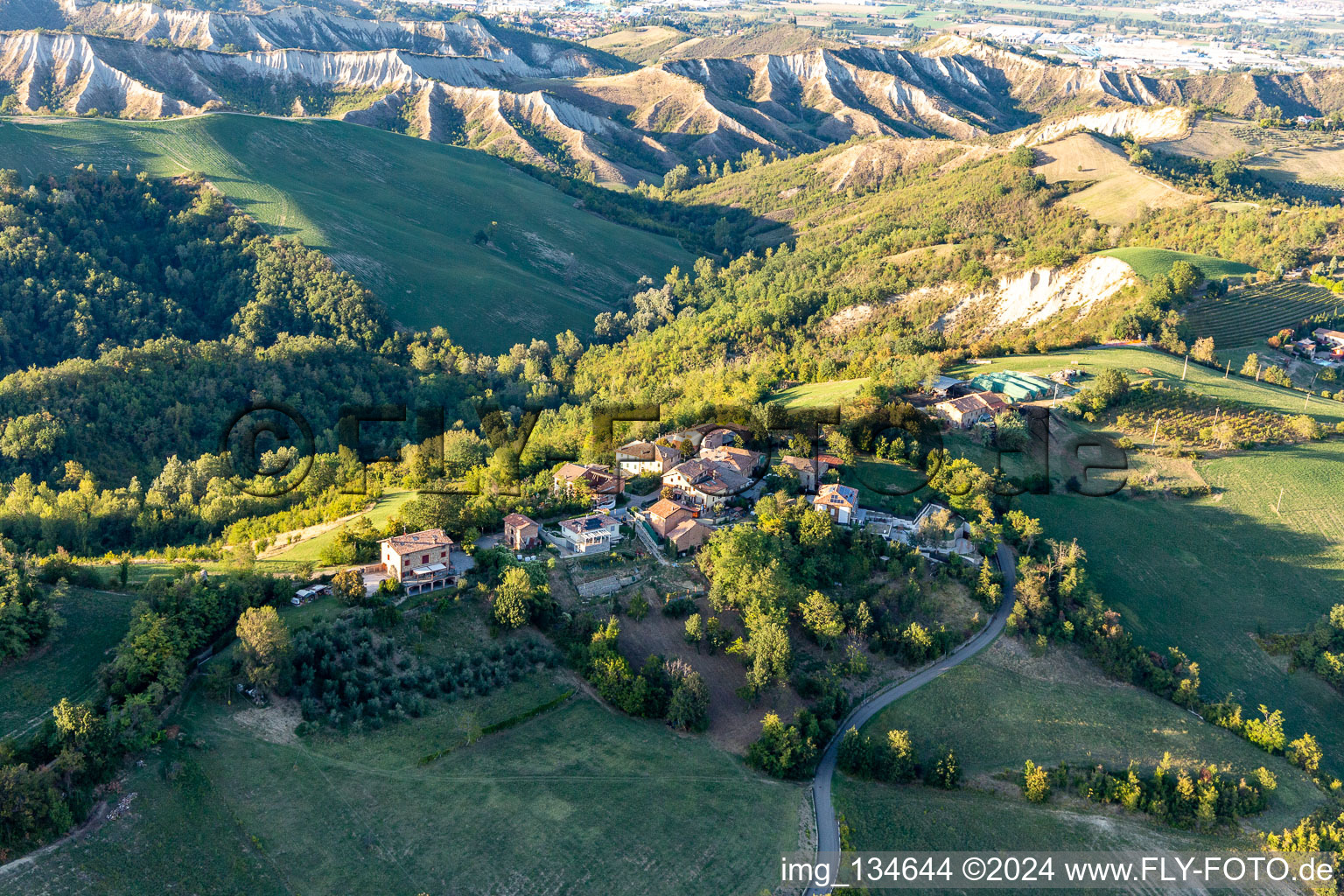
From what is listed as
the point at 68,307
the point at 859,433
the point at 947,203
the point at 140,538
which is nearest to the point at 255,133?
the point at 68,307

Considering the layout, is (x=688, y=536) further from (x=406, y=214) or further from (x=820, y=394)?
(x=406, y=214)

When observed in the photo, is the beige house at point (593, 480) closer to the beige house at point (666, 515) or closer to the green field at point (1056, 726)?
the beige house at point (666, 515)

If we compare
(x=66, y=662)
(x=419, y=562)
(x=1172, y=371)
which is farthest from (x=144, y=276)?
(x=1172, y=371)

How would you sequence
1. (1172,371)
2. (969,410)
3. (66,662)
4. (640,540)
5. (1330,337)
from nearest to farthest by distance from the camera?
(66,662)
(640,540)
(969,410)
(1172,371)
(1330,337)

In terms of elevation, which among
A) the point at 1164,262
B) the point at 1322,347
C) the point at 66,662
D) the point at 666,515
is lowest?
the point at 66,662

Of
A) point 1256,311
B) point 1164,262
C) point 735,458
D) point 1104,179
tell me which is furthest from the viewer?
point 1104,179

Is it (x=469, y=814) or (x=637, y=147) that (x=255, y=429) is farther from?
(x=637, y=147)
